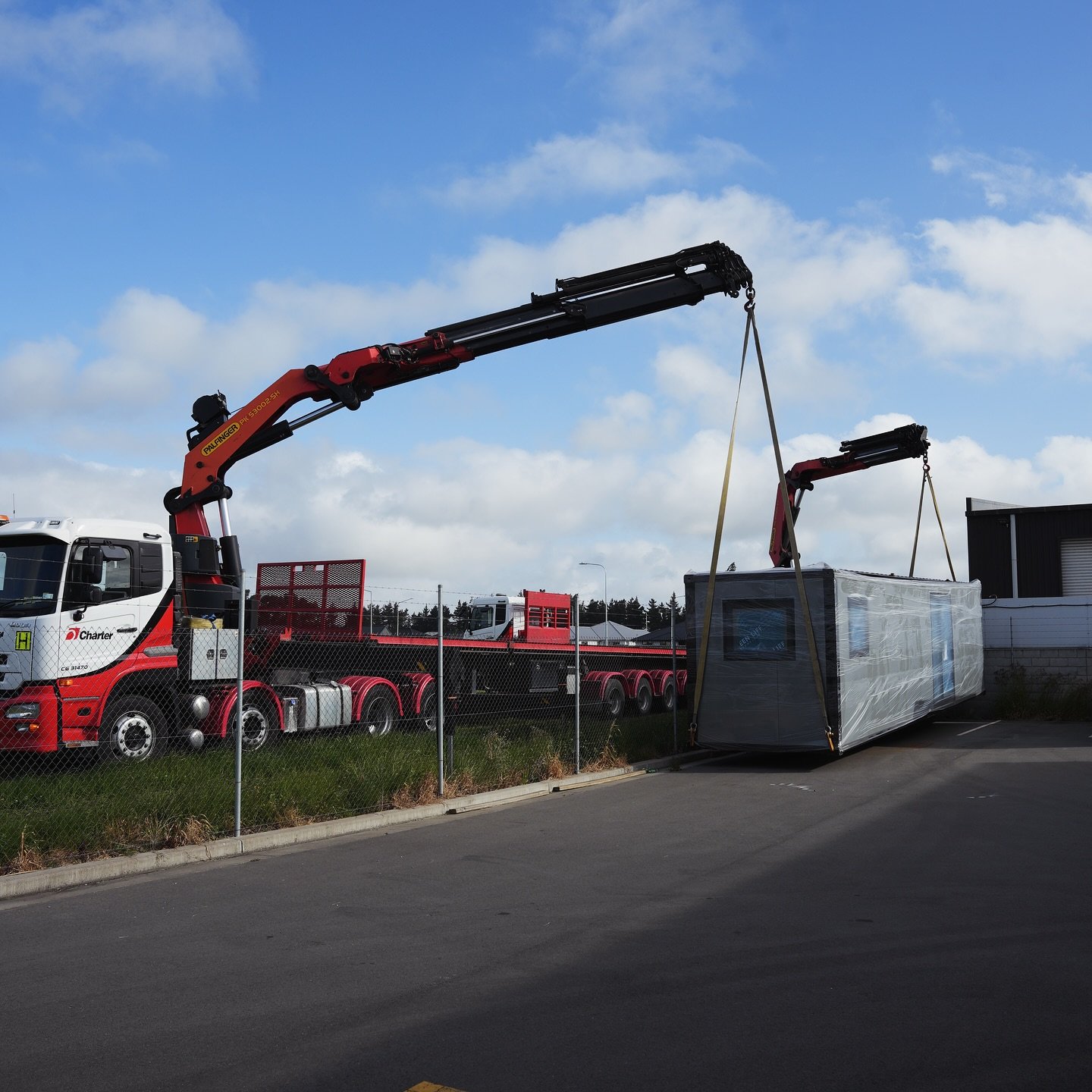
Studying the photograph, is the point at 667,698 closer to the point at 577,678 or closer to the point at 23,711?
the point at 577,678

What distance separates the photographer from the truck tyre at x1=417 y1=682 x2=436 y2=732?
18656 mm

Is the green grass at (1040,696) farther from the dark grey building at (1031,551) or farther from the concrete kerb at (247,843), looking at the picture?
the concrete kerb at (247,843)

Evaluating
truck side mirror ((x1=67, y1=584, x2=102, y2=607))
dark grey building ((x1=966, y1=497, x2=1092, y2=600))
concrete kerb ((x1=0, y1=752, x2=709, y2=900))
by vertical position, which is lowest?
concrete kerb ((x1=0, y1=752, x2=709, y2=900))

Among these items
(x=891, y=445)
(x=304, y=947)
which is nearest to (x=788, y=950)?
(x=304, y=947)

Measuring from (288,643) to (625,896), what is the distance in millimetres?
9900

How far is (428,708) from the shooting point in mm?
18828

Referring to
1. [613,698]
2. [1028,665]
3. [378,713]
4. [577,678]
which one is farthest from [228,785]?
[1028,665]

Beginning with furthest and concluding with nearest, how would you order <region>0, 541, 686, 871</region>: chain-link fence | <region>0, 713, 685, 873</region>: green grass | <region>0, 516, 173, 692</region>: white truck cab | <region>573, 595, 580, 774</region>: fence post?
<region>573, 595, 580, 774</region>: fence post → <region>0, 516, 173, 692</region>: white truck cab → <region>0, 541, 686, 871</region>: chain-link fence → <region>0, 713, 685, 873</region>: green grass

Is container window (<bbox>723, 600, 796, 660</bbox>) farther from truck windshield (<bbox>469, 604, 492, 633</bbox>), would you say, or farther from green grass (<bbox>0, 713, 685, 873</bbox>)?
truck windshield (<bbox>469, 604, 492, 633</bbox>)

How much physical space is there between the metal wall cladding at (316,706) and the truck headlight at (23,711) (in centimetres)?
413

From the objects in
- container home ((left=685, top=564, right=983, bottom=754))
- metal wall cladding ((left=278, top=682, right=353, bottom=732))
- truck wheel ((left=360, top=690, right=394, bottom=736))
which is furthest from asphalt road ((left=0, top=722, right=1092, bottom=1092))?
truck wheel ((left=360, top=690, right=394, bottom=736))

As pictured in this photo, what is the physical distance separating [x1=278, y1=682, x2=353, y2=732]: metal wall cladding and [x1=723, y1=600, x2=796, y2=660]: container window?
18.9 ft

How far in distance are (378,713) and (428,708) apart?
1.23 m

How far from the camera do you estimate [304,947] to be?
20.9ft
